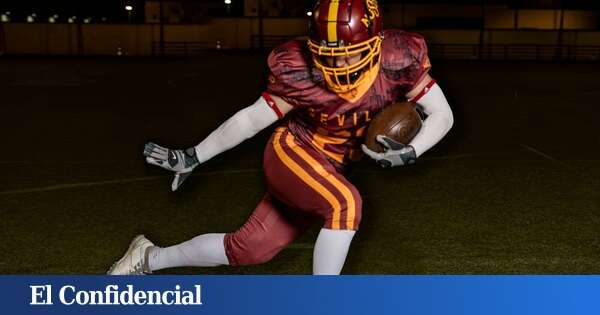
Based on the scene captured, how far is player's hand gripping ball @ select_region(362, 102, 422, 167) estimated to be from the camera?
3.80 meters

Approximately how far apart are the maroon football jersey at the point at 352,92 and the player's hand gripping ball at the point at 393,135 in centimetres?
8

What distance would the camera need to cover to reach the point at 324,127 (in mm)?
4094

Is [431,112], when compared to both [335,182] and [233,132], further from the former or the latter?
[233,132]

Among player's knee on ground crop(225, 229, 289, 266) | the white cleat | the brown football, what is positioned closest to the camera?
the brown football

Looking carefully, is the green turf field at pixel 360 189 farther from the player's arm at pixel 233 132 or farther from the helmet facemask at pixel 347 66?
the helmet facemask at pixel 347 66

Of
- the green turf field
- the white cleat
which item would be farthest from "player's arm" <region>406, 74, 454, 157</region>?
the green turf field

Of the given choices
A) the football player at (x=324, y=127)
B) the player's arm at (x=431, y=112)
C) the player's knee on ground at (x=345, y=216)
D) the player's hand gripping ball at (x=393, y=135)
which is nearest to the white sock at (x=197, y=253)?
the football player at (x=324, y=127)

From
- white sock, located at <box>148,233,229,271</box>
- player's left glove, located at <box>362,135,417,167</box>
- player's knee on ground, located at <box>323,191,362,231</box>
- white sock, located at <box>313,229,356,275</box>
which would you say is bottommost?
white sock, located at <box>148,233,229,271</box>

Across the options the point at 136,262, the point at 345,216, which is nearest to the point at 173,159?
the point at 136,262

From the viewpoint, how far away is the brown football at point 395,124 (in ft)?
12.7

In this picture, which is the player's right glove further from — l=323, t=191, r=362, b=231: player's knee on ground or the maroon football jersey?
l=323, t=191, r=362, b=231: player's knee on ground

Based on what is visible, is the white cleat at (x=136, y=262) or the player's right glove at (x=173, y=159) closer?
the player's right glove at (x=173, y=159)

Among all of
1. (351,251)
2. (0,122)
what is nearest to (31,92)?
(0,122)

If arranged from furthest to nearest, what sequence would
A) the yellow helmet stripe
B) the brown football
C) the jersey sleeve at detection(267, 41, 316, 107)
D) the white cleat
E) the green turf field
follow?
the green turf field
the white cleat
the jersey sleeve at detection(267, 41, 316, 107)
the brown football
the yellow helmet stripe
